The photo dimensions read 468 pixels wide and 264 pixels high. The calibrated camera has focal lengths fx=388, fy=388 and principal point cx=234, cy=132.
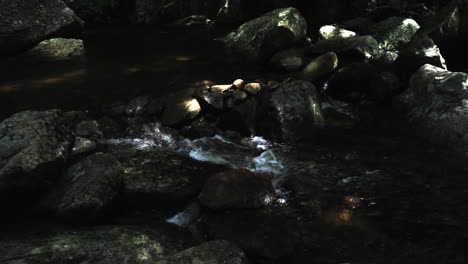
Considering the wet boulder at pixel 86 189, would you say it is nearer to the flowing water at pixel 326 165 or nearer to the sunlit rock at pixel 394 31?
the flowing water at pixel 326 165

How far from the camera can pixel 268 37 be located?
8.23m

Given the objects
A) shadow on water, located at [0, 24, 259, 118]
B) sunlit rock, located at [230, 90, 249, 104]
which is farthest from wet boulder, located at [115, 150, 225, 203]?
shadow on water, located at [0, 24, 259, 118]

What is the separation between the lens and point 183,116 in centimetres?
597

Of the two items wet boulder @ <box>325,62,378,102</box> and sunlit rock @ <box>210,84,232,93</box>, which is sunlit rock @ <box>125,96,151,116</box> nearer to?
sunlit rock @ <box>210,84,232,93</box>

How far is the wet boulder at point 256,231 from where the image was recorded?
330cm

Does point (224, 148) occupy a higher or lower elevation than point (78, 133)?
lower

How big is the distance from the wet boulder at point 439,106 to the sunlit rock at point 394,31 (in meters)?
3.17

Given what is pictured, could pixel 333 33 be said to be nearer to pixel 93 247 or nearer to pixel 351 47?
pixel 351 47

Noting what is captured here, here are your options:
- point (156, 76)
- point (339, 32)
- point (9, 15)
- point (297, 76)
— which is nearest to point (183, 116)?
point (156, 76)

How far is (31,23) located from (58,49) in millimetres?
1052

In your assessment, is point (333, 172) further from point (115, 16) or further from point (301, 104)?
point (115, 16)

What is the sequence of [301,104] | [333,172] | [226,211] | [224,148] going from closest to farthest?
[226,211] → [333,172] → [224,148] → [301,104]

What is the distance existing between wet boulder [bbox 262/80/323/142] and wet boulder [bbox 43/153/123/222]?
2452 millimetres

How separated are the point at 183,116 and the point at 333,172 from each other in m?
2.49
